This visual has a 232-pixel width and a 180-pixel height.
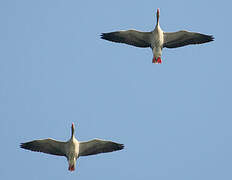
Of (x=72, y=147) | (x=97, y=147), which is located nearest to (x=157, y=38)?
(x=97, y=147)

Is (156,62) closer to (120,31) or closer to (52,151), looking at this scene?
(120,31)

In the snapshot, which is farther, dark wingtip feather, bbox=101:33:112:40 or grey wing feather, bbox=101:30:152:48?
dark wingtip feather, bbox=101:33:112:40

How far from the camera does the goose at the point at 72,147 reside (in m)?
29.6

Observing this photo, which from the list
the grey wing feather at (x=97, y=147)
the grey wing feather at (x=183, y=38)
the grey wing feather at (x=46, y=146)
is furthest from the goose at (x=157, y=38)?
the grey wing feather at (x=46, y=146)

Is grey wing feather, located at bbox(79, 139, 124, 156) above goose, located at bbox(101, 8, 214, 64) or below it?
below

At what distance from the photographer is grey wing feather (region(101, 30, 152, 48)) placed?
3123cm

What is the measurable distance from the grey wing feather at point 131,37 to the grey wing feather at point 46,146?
17.7 ft

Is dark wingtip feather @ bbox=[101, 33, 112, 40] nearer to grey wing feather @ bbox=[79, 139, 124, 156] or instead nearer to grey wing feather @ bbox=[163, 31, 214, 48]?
grey wing feather @ bbox=[163, 31, 214, 48]

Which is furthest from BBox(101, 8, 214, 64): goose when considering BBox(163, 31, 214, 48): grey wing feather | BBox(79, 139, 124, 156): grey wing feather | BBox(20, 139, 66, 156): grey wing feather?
BBox(20, 139, 66, 156): grey wing feather

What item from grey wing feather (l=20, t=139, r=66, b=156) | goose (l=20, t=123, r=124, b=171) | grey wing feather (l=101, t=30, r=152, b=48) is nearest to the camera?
goose (l=20, t=123, r=124, b=171)

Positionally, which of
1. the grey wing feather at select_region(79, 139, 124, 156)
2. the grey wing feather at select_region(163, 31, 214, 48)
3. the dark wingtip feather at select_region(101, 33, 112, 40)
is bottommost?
the grey wing feather at select_region(79, 139, 124, 156)

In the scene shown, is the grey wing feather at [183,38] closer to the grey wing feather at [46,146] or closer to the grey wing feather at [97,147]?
the grey wing feather at [97,147]

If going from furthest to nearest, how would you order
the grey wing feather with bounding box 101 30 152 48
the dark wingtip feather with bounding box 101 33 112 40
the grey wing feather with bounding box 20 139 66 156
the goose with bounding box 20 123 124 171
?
1. the dark wingtip feather with bounding box 101 33 112 40
2. the grey wing feather with bounding box 101 30 152 48
3. the grey wing feather with bounding box 20 139 66 156
4. the goose with bounding box 20 123 124 171

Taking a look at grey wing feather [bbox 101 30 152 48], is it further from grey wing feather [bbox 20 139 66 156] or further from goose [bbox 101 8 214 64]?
grey wing feather [bbox 20 139 66 156]
